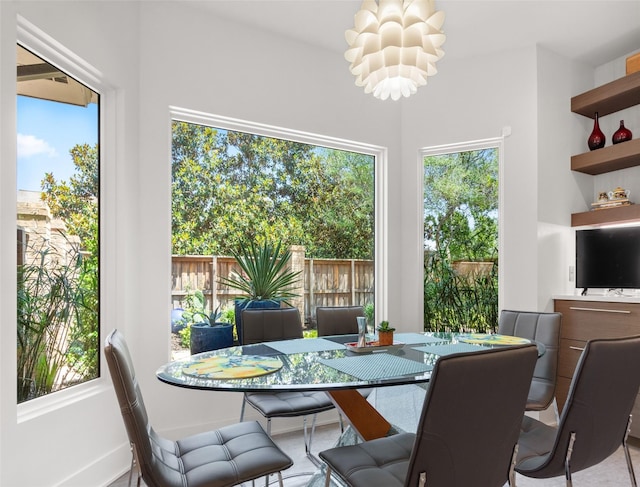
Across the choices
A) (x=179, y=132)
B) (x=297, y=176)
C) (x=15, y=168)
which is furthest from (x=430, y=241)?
(x=15, y=168)

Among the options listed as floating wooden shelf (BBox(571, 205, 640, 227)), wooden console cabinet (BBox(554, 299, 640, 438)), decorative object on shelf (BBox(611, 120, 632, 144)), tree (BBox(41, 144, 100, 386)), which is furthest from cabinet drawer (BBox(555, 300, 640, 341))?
tree (BBox(41, 144, 100, 386))

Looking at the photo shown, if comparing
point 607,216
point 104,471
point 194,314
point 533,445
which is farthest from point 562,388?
point 104,471

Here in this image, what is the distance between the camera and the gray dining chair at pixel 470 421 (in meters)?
1.29

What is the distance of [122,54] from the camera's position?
2.74m

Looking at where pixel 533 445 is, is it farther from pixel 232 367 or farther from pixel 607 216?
pixel 607 216

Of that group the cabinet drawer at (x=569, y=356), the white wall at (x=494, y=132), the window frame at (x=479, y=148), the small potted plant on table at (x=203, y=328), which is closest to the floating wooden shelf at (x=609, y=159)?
the white wall at (x=494, y=132)

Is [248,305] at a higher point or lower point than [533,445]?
higher

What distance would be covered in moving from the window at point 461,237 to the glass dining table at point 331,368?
143 cm

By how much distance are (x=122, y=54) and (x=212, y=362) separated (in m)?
1.94

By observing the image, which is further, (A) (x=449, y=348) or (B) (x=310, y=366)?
(A) (x=449, y=348)

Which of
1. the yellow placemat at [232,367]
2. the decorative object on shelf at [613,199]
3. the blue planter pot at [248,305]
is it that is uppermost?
the decorative object on shelf at [613,199]

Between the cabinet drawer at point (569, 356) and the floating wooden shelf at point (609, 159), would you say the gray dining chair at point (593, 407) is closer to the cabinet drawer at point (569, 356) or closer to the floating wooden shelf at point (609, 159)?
the cabinet drawer at point (569, 356)

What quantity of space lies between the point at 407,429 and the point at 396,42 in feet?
8.82

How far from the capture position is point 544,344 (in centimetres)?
271
